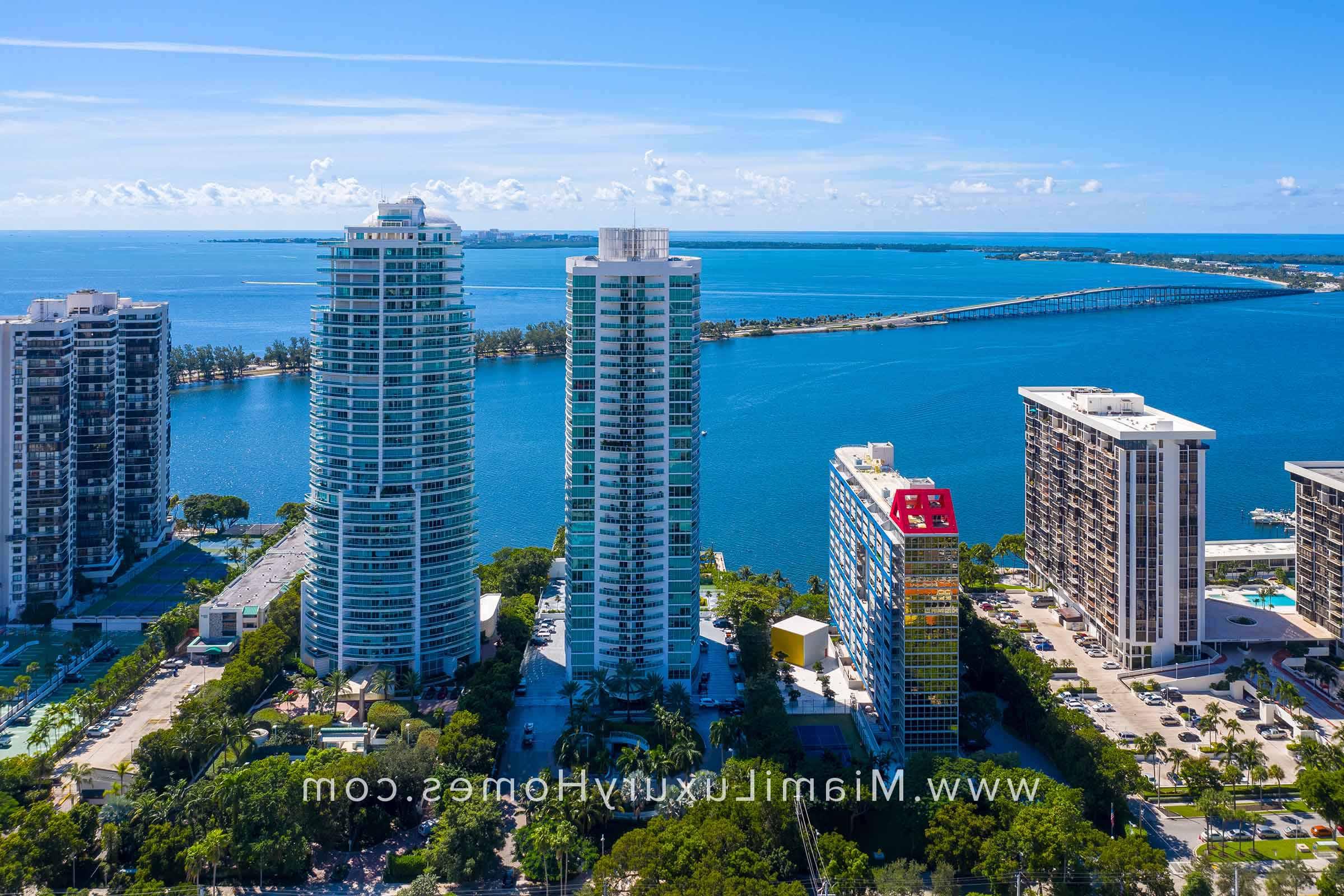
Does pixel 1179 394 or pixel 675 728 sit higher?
pixel 1179 394

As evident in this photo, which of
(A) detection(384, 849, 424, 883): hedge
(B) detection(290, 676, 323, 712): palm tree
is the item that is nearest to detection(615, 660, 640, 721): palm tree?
(A) detection(384, 849, 424, 883): hedge

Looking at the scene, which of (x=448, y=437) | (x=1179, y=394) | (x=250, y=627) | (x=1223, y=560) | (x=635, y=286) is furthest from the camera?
(x=1179, y=394)

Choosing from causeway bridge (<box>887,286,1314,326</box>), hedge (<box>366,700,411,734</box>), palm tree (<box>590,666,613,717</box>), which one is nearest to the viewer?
hedge (<box>366,700,411,734</box>)

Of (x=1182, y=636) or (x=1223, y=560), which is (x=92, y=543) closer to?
(x=1182, y=636)

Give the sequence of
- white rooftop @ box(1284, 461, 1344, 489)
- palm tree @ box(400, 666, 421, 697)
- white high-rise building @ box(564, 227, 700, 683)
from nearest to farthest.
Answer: white high-rise building @ box(564, 227, 700, 683)
palm tree @ box(400, 666, 421, 697)
white rooftop @ box(1284, 461, 1344, 489)

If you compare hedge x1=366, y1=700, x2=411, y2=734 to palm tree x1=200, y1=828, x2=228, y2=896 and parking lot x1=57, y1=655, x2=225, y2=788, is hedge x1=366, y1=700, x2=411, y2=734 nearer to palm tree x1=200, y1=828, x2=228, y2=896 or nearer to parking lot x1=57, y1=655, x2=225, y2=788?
parking lot x1=57, y1=655, x2=225, y2=788

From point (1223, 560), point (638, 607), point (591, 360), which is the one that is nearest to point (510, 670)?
point (638, 607)

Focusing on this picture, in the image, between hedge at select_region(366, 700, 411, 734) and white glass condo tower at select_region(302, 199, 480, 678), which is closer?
hedge at select_region(366, 700, 411, 734)
